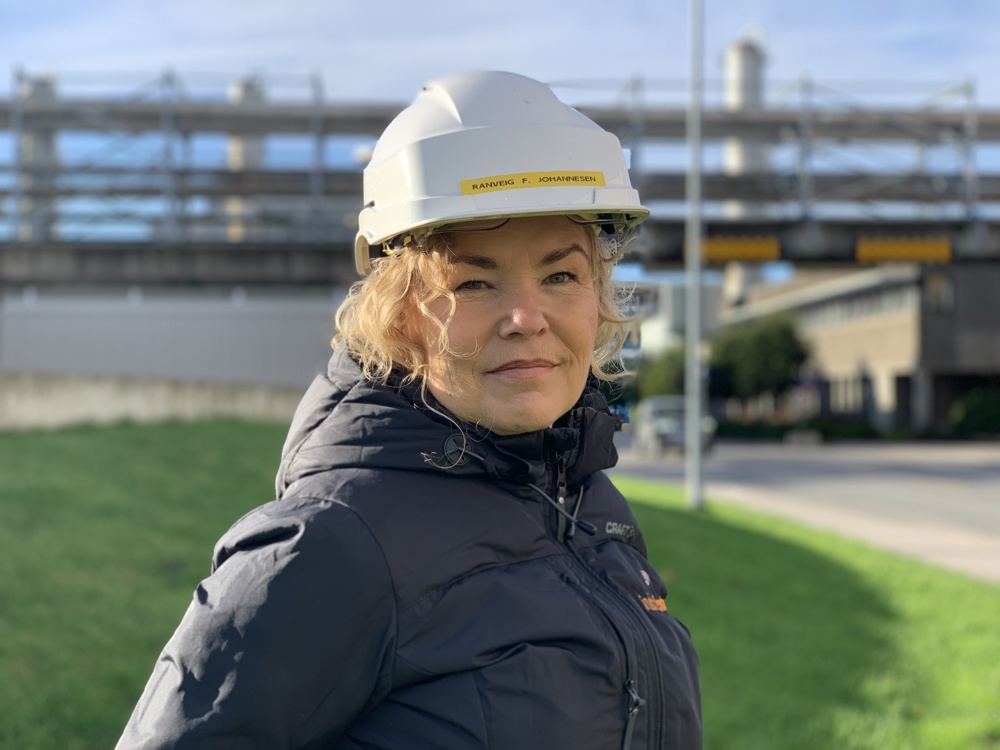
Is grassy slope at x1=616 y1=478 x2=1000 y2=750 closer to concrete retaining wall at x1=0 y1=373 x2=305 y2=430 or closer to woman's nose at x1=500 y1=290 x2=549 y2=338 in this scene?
woman's nose at x1=500 y1=290 x2=549 y2=338

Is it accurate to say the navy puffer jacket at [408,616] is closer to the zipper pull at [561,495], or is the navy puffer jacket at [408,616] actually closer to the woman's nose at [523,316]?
the zipper pull at [561,495]

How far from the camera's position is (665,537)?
962 centimetres

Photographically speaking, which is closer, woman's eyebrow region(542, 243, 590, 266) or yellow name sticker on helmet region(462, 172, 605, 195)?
yellow name sticker on helmet region(462, 172, 605, 195)

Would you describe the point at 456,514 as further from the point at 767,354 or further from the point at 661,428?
the point at 767,354

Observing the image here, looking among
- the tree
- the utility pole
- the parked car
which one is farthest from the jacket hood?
A: the tree

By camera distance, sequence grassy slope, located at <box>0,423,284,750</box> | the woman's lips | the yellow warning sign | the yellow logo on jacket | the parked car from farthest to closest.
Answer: the parked car
the yellow warning sign
grassy slope, located at <box>0,423,284,750</box>
the yellow logo on jacket
the woman's lips

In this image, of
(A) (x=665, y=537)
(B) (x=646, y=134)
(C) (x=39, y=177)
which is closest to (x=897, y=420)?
(B) (x=646, y=134)

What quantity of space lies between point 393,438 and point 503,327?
240 mm

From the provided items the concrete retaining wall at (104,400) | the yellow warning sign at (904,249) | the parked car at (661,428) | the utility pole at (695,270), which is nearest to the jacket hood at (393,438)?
the utility pole at (695,270)

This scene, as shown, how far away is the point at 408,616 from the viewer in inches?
55.0

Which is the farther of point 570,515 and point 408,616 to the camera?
point 570,515

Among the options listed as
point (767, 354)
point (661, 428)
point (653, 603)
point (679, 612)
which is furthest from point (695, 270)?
point (767, 354)

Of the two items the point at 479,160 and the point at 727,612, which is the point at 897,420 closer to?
the point at 727,612

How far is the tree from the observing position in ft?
162
